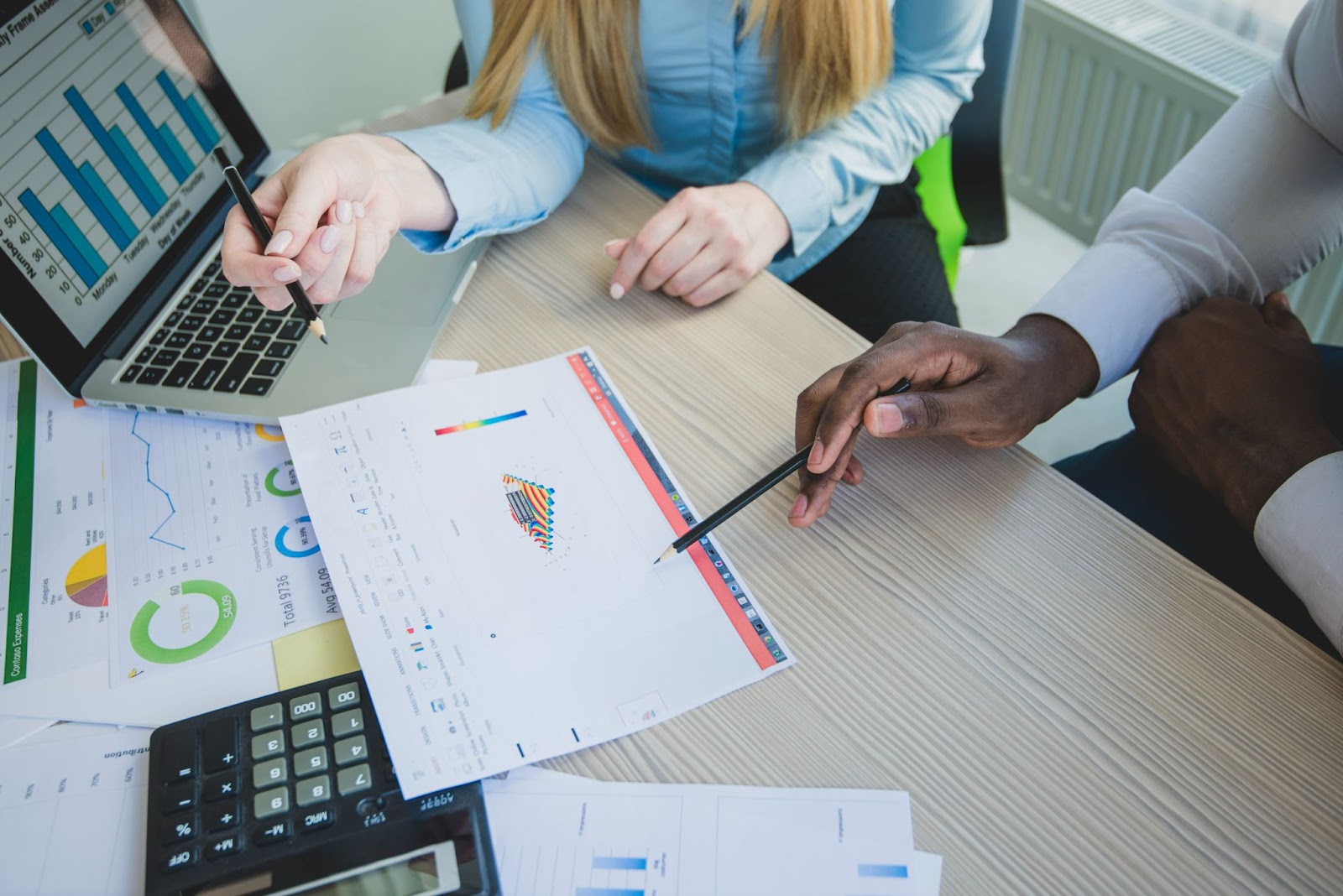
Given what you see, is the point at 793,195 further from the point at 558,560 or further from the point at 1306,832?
the point at 1306,832

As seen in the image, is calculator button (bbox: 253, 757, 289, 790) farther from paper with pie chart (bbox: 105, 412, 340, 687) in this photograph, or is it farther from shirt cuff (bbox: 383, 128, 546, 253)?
shirt cuff (bbox: 383, 128, 546, 253)

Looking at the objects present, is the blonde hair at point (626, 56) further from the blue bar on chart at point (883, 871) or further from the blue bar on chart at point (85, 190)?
the blue bar on chart at point (883, 871)

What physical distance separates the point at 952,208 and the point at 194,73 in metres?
0.85

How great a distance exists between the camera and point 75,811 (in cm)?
47

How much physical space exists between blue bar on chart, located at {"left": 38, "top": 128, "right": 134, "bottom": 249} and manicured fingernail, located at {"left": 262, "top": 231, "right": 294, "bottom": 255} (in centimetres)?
17

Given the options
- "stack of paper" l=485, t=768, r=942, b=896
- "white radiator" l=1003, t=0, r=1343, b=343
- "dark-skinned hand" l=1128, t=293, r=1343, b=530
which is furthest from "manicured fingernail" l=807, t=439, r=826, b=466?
"white radiator" l=1003, t=0, r=1343, b=343

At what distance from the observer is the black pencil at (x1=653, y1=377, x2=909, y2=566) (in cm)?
56

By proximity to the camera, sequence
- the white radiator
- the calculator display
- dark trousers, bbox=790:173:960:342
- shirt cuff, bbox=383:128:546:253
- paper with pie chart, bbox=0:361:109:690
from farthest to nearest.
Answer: the white radiator
dark trousers, bbox=790:173:960:342
shirt cuff, bbox=383:128:546:253
paper with pie chart, bbox=0:361:109:690
the calculator display

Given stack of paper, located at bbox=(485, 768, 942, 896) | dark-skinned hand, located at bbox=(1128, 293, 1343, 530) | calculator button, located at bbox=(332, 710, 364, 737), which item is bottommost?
dark-skinned hand, located at bbox=(1128, 293, 1343, 530)

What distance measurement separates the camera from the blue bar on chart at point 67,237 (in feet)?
2.02

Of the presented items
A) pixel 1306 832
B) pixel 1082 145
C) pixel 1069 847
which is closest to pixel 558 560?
pixel 1069 847

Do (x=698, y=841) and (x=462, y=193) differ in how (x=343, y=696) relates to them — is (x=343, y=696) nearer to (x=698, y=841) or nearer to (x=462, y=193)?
(x=698, y=841)

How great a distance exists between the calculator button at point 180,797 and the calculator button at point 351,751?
7 cm

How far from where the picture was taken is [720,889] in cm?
44
